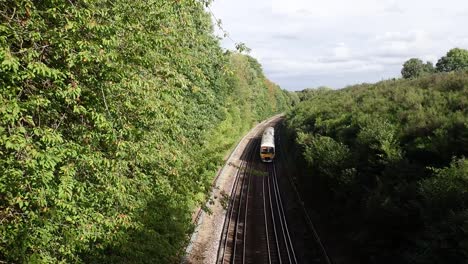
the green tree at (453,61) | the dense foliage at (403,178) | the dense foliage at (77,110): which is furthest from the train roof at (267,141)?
the dense foliage at (77,110)

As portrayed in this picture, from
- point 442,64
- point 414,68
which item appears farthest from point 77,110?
point 414,68

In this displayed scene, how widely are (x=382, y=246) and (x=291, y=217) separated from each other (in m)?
9.84

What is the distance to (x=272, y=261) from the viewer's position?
17.7m

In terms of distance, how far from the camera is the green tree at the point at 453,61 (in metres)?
46.2

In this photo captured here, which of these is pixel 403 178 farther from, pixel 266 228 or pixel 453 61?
pixel 453 61

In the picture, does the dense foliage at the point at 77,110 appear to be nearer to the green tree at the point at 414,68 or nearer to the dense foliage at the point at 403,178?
the dense foliage at the point at 403,178

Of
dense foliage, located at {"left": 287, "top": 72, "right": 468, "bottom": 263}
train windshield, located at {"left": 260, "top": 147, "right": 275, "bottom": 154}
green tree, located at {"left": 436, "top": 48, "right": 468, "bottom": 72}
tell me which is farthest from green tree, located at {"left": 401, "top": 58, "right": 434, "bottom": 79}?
dense foliage, located at {"left": 287, "top": 72, "right": 468, "bottom": 263}

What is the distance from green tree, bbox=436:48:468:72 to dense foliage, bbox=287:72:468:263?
2678cm

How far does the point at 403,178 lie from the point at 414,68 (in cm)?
4401

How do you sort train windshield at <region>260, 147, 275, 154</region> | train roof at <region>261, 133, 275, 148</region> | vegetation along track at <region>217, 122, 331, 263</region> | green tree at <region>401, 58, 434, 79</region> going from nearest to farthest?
vegetation along track at <region>217, 122, 331, 263</region>, train windshield at <region>260, 147, 275, 154</region>, train roof at <region>261, 133, 275, 148</region>, green tree at <region>401, 58, 434, 79</region>

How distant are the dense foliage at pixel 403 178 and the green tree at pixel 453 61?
26776 millimetres

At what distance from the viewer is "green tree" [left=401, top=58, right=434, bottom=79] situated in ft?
168

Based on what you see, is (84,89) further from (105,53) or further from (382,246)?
(382,246)

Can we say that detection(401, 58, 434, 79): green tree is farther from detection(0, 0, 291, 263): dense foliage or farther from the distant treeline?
detection(0, 0, 291, 263): dense foliage
